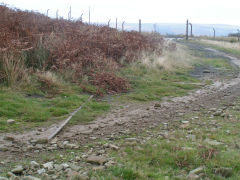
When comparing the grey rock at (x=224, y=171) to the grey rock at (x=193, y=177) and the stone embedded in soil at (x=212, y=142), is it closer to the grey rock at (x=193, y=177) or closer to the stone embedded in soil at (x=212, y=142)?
the grey rock at (x=193, y=177)

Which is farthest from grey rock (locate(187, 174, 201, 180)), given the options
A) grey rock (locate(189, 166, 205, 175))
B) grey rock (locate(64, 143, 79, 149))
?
grey rock (locate(64, 143, 79, 149))

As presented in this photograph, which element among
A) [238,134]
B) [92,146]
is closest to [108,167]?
[92,146]

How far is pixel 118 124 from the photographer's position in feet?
18.2

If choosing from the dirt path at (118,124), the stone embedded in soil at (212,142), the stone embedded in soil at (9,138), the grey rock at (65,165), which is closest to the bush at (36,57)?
the dirt path at (118,124)

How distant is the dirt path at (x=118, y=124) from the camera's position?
4277mm

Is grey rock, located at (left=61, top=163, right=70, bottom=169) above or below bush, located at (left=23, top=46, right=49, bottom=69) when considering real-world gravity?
below

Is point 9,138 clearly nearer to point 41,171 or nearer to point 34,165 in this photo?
point 34,165

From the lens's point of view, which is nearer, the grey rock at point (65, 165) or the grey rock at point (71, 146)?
the grey rock at point (65, 165)

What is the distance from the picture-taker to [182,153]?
3.79 meters

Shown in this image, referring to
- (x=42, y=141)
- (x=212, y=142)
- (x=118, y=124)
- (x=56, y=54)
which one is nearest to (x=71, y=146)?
(x=42, y=141)

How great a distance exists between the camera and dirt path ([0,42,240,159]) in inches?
168

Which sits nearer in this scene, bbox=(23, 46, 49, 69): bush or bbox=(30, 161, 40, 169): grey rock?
bbox=(30, 161, 40, 169): grey rock

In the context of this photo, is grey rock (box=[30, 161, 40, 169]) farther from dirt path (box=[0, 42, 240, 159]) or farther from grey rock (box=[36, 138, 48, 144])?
grey rock (box=[36, 138, 48, 144])

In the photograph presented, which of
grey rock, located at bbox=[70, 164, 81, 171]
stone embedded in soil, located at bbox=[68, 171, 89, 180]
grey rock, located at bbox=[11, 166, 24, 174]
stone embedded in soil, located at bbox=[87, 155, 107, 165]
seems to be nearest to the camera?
stone embedded in soil, located at bbox=[68, 171, 89, 180]
